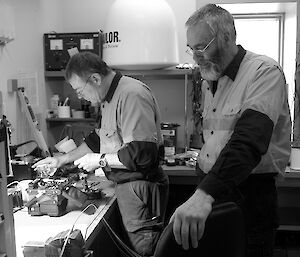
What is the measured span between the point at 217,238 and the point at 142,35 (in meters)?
2.15

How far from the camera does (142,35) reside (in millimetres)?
2949

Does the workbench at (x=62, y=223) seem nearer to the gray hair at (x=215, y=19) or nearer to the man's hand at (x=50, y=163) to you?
the man's hand at (x=50, y=163)

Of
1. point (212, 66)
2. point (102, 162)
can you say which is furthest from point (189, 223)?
point (102, 162)

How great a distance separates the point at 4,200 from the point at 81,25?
297 centimetres

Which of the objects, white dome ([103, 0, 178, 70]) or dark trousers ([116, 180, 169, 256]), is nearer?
dark trousers ([116, 180, 169, 256])

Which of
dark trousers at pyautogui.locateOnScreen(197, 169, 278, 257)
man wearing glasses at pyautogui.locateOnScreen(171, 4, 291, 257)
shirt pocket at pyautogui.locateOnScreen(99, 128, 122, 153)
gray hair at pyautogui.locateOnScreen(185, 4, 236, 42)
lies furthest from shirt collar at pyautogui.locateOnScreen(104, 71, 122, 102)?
dark trousers at pyautogui.locateOnScreen(197, 169, 278, 257)

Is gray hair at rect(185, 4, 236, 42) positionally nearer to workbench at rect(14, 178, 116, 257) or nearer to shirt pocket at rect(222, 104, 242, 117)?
shirt pocket at rect(222, 104, 242, 117)

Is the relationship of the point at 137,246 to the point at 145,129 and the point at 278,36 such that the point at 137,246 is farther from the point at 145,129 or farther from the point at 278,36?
the point at 278,36

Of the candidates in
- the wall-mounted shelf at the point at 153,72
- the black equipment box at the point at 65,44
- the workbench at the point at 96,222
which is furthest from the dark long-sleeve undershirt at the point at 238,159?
the black equipment box at the point at 65,44

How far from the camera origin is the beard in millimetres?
1535

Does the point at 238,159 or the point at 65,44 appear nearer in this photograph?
the point at 238,159

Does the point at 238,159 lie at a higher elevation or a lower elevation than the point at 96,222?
higher

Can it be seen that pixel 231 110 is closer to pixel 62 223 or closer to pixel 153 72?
pixel 62 223

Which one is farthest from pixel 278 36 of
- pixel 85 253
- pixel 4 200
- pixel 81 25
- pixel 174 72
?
pixel 4 200
